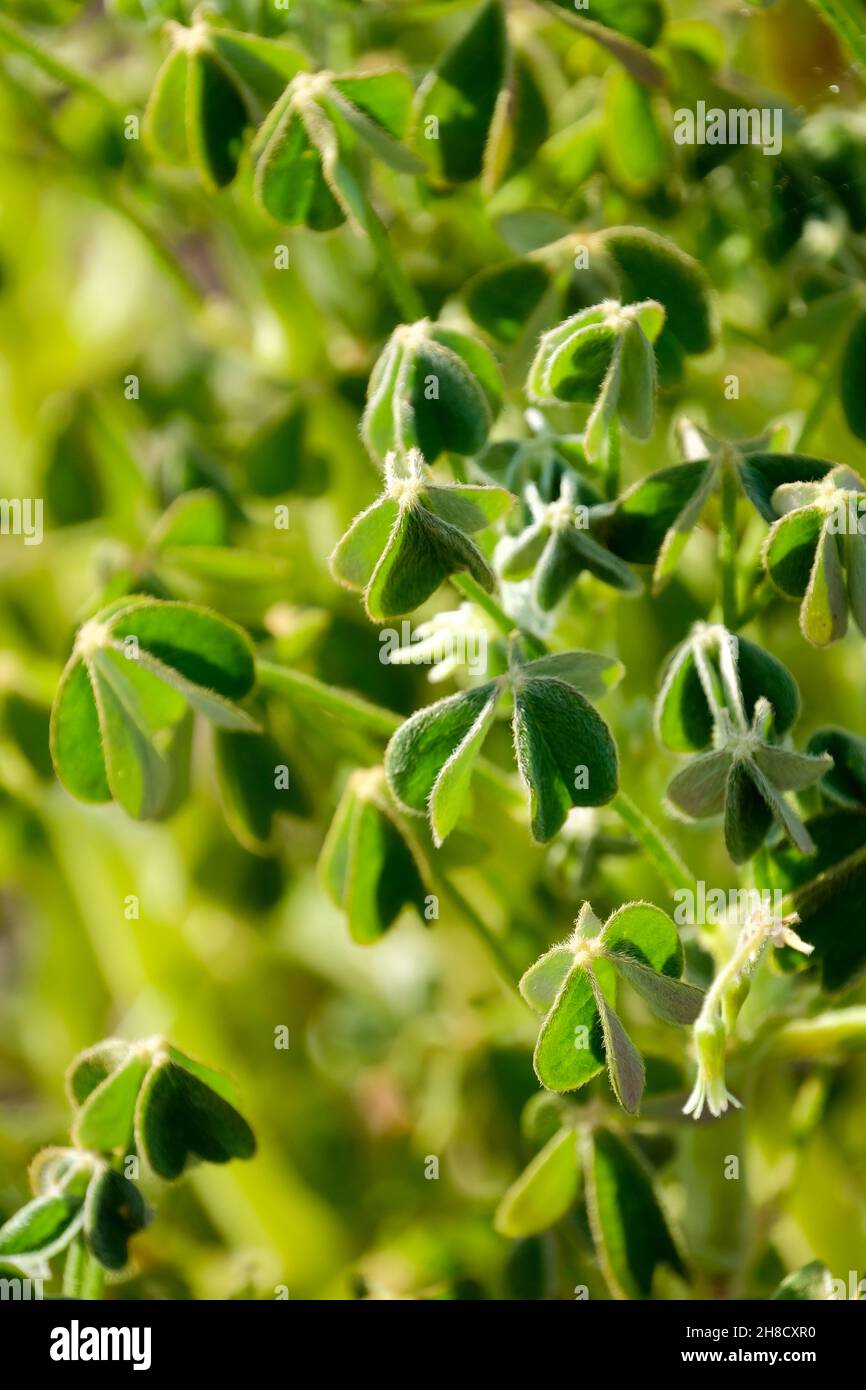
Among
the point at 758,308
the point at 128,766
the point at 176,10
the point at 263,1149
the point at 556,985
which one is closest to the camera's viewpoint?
the point at 556,985

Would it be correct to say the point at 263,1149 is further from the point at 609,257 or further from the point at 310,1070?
the point at 609,257

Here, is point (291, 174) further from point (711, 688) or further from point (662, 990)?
point (662, 990)

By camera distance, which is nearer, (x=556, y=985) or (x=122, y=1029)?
(x=556, y=985)

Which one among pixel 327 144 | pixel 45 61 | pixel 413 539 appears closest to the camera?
pixel 413 539

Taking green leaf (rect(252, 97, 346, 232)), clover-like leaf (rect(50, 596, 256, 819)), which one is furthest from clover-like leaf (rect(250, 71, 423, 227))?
clover-like leaf (rect(50, 596, 256, 819))

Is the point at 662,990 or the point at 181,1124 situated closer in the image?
the point at 662,990

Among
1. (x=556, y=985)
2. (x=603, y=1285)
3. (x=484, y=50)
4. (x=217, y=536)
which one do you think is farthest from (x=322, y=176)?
(x=603, y=1285)

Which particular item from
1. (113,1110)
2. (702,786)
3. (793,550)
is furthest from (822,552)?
(113,1110)
